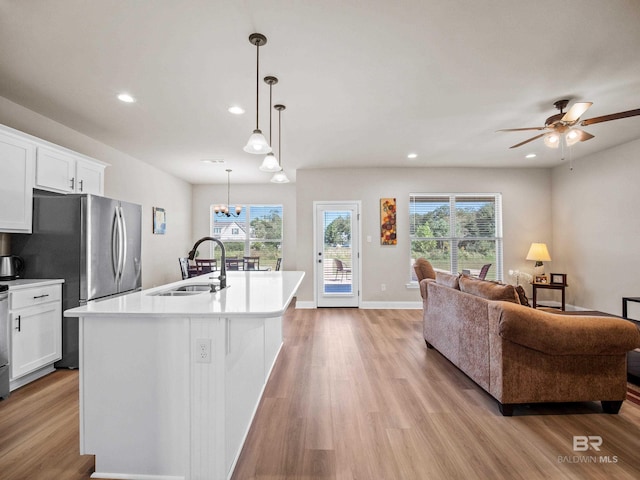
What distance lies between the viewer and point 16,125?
128 inches

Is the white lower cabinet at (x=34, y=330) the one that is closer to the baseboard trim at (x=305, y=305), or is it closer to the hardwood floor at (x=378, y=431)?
the hardwood floor at (x=378, y=431)

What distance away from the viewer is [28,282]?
2.79 m

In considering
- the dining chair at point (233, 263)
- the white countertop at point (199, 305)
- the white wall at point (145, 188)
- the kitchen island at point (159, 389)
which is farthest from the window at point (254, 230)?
the kitchen island at point (159, 389)

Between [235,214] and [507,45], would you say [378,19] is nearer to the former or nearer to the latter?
[507,45]

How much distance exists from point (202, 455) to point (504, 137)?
4825 millimetres

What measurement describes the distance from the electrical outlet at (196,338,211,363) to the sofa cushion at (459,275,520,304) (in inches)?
81.2

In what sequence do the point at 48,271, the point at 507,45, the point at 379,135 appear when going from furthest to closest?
the point at 379,135 → the point at 48,271 → the point at 507,45

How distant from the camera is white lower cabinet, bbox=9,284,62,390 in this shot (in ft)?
8.43

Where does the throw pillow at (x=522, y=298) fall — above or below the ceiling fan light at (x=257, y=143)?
below

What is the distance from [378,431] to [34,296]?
9.93 feet

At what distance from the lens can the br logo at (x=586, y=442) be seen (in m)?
1.84

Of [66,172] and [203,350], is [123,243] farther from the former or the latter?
[203,350]

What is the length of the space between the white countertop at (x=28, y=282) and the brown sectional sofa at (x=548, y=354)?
146 inches

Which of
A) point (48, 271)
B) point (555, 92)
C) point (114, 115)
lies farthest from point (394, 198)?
point (48, 271)
